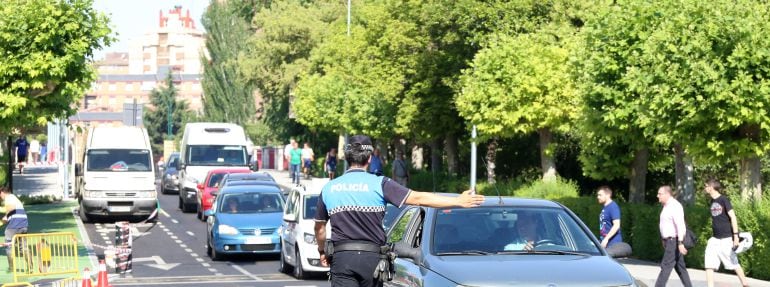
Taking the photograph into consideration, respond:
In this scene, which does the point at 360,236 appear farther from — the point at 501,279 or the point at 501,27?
the point at 501,27

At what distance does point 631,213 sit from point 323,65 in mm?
44184

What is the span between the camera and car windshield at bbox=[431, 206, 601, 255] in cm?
1065

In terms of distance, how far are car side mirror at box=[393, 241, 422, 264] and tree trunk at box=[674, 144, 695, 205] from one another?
1712 centimetres

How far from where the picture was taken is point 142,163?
3841 cm

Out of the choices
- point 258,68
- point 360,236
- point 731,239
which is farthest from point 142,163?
point 258,68

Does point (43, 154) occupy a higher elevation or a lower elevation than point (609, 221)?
lower

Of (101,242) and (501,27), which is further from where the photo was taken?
(501,27)

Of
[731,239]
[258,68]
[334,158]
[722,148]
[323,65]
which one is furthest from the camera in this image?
[258,68]

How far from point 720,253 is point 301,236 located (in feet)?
24.0

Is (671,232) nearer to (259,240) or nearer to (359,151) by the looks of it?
(359,151)

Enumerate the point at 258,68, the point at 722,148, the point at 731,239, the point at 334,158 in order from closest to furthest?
1. the point at 731,239
2. the point at 722,148
3. the point at 334,158
4. the point at 258,68

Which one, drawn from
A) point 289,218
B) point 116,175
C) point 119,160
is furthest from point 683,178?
point 119,160

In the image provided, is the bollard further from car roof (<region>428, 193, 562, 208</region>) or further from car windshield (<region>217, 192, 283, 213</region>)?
car roof (<region>428, 193, 562, 208</region>)

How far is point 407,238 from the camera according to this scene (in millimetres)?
11305
